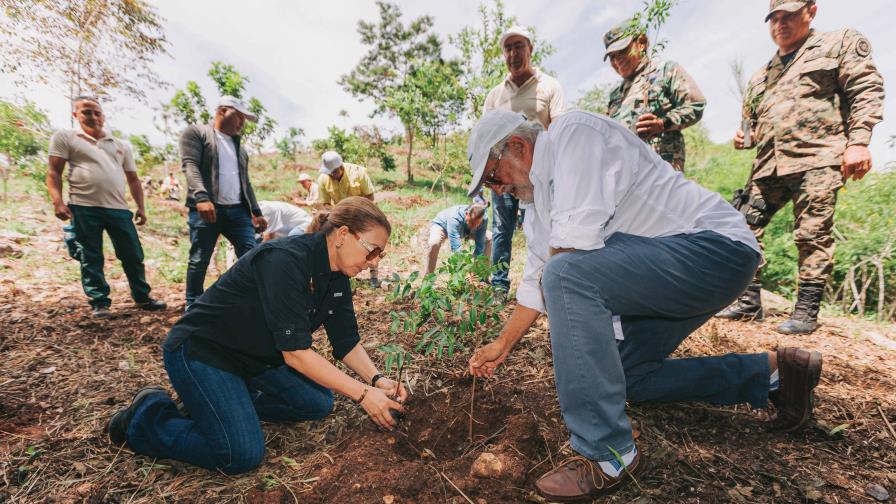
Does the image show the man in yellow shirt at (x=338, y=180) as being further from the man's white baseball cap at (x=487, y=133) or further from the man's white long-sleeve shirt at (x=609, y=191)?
the man's white long-sleeve shirt at (x=609, y=191)

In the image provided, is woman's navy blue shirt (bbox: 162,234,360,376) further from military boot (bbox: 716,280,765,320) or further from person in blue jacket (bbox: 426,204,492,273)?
military boot (bbox: 716,280,765,320)

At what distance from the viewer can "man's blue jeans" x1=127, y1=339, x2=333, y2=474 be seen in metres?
1.57

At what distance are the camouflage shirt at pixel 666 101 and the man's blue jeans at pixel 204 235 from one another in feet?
11.7

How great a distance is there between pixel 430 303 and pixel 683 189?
1241 millimetres

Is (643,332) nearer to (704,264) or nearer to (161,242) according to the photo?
(704,264)

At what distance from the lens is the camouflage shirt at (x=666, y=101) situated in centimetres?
279

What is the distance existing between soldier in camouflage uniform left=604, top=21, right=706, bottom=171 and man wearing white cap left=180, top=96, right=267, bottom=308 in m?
3.35

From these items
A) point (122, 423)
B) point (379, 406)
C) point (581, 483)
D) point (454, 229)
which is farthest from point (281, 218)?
point (581, 483)

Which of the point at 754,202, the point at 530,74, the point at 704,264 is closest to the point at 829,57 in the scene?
the point at 754,202

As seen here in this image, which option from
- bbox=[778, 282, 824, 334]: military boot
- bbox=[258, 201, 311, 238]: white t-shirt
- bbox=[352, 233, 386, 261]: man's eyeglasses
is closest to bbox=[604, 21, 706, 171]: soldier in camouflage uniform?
bbox=[778, 282, 824, 334]: military boot

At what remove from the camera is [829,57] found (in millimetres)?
2582

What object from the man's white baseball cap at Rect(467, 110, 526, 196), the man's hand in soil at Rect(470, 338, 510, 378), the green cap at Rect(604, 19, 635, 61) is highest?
the green cap at Rect(604, 19, 635, 61)

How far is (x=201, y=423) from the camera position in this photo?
1.63m

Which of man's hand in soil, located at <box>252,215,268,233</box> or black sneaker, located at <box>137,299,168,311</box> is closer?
black sneaker, located at <box>137,299,168,311</box>
